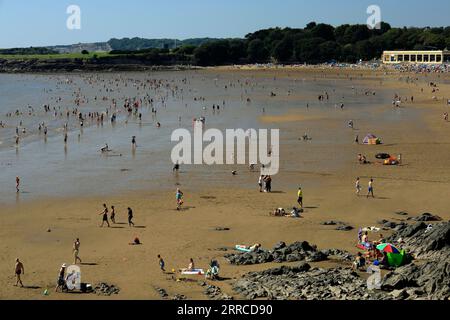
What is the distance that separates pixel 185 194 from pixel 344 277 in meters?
12.2

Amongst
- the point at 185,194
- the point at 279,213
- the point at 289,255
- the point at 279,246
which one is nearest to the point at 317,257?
the point at 289,255

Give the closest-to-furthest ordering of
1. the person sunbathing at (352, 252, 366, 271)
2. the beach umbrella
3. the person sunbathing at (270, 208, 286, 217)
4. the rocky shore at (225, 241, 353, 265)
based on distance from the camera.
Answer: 1. the person sunbathing at (352, 252, 366, 271)
2. the beach umbrella
3. the rocky shore at (225, 241, 353, 265)
4. the person sunbathing at (270, 208, 286, 217)

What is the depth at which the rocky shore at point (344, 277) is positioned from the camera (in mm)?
14750

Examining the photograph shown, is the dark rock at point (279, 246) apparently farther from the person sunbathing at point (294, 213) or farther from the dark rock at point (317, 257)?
the person sunbathing at point (294, 213)

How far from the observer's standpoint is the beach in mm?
18844

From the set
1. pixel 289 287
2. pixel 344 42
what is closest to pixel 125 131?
pixel 289 287

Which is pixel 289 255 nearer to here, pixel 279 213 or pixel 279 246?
pixel 279 246

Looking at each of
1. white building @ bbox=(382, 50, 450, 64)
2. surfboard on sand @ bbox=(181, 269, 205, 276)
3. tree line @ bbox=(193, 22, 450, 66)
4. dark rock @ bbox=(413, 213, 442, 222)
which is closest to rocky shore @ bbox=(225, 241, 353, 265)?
surfboard on sand @ bbox=(181, 269, 205, 276)

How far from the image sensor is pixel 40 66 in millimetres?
163125

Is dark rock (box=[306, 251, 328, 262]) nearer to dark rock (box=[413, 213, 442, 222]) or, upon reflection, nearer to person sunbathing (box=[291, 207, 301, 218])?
person sunbathing (box=[291, 207, 301, 218])

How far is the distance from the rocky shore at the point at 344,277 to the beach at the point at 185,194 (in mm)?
639

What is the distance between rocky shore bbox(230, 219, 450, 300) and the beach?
0.64m

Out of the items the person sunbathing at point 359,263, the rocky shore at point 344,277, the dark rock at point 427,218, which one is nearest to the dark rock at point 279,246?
the rocky shore at point 344,277

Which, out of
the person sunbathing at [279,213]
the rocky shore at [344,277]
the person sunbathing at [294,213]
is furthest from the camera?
the person sunbathing at [279,213]
